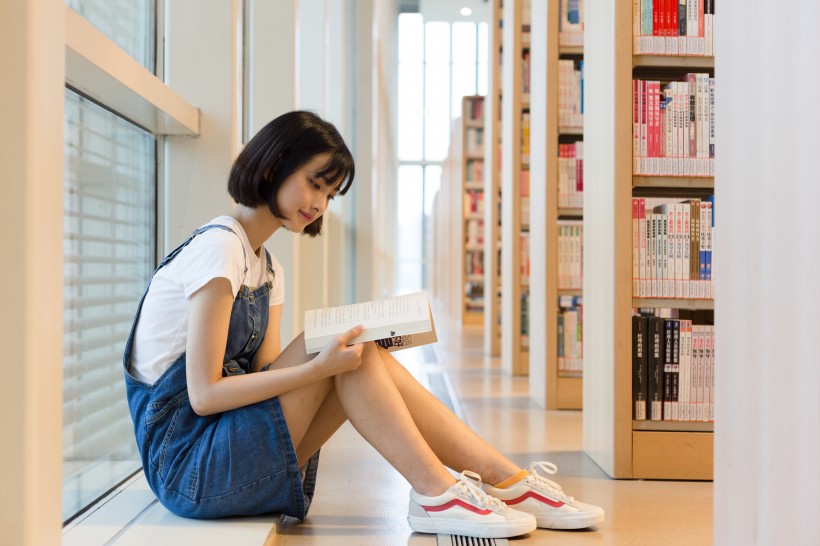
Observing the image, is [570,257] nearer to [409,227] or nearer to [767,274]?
[767,274]

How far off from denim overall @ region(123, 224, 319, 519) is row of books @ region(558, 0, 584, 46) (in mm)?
2422

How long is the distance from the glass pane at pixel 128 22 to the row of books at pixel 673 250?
1329 millimetres

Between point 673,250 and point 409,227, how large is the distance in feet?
51.1

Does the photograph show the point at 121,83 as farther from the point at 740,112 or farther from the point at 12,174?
the point at 740,112

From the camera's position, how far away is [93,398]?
1.89m

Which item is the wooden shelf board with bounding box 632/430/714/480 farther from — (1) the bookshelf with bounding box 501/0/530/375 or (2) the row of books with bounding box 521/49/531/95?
(2) the row of books with bounding box 521/49/531/95

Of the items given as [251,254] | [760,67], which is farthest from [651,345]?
[760,67]

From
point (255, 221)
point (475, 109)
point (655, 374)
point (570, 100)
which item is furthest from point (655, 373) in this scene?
point (475, 109)

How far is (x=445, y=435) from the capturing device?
178cm

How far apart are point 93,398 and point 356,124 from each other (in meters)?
4.22

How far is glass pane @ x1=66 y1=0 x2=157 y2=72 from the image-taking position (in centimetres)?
182

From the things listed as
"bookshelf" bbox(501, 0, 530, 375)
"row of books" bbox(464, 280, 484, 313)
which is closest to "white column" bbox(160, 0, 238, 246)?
"bookshelf" bbox(501, 0, 530, 375)

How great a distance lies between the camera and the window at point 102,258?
1.73 metres

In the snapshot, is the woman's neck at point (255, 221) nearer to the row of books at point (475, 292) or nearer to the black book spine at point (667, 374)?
the black book spine at point (667, 374)
